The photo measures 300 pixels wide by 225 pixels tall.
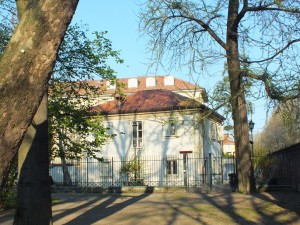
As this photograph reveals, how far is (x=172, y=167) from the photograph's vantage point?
34906 millimetres

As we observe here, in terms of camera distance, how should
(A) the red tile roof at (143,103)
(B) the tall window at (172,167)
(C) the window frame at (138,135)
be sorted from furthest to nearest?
1. (C) the window frame at (138,135)
2. (A) the red tile roof at (143,103)
3. (B) the tall window at (172,167)

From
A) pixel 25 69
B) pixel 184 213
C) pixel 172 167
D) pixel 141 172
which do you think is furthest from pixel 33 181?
pixel 172 167

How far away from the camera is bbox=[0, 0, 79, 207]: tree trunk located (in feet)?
10.1

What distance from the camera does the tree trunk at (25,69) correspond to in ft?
10.1

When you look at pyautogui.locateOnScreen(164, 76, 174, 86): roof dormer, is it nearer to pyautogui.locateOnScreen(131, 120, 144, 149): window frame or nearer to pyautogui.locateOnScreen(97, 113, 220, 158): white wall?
pyautogui.locateOnScreen(97, 113, 220, 158): white wall

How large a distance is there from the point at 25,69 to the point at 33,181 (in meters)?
6.99

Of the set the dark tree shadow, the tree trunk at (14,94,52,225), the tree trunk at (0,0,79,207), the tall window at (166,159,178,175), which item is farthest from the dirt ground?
the tall window at (166,159,178,175)

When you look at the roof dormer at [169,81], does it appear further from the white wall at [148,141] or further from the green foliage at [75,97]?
the green foliage at [75,97]

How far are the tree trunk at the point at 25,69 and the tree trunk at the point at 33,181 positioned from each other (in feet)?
21.6

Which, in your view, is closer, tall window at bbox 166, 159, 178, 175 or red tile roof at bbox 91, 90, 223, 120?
Answer: tall window at bbox 166, 159, 178, 175

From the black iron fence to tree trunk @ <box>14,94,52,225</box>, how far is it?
19799 millimetres

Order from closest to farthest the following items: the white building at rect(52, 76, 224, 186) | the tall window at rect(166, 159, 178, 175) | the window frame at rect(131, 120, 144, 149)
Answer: the white building at rect(52, 76, 224, 186)
the tall window at rect(166, 159, 178, 175)
the window frame at rect(131, 120, 144, 149)

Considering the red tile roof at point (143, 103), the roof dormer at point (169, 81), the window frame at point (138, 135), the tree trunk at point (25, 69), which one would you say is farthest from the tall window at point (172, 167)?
the roof dormer at point (169, 81)

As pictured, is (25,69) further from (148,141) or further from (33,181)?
(148,141)
